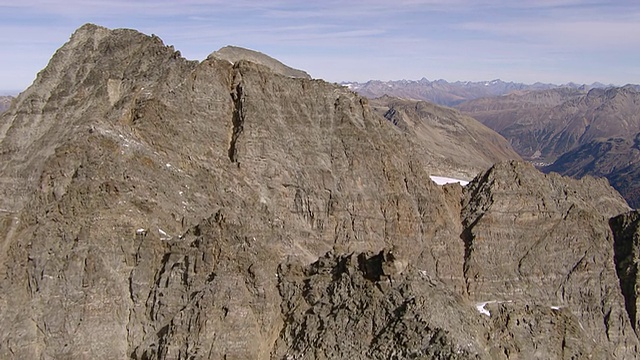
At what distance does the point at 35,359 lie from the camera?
3116 cm

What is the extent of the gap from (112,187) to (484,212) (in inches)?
1077

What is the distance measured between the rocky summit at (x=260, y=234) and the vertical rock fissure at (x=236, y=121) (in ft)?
0.41

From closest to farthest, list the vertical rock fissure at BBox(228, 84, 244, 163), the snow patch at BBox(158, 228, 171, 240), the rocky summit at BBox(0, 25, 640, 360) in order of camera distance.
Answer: the rocky summit at BBox(0, 25, 640, 360) → the snow patch at BBox(158, 228, 171, 240) → the vertical rock fissure at BBox(228, 84, 244, 163)

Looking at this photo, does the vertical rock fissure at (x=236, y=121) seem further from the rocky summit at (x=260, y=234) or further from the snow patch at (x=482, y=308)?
the snow patch at (x=482, y=308)

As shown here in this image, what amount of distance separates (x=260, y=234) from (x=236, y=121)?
11368 mm

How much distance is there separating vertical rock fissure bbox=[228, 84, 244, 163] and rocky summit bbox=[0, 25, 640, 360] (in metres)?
0.13

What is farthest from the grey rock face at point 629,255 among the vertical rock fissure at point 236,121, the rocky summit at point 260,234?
the vertical rock fissure at point 236,121

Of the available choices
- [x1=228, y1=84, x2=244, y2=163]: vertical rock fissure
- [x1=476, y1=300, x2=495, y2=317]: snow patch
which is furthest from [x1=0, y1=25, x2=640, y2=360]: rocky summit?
[x1=476, y1=300, x2=495, y2=317]: snow patch

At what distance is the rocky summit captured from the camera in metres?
32.4

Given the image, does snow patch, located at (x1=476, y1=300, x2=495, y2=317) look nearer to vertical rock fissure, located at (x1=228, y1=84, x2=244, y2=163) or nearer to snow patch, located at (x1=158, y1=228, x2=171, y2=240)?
vertical rock fissure, located at (x1=228, y1=84, x2=244, y2=163)

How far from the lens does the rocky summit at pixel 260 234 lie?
1277 inches

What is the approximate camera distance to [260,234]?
37.5m

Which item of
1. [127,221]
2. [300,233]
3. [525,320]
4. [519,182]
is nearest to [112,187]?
[127,221]

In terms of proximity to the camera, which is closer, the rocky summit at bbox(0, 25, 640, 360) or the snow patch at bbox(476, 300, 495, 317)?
the rocky summit at bbox(0, 25, 640, 360)
